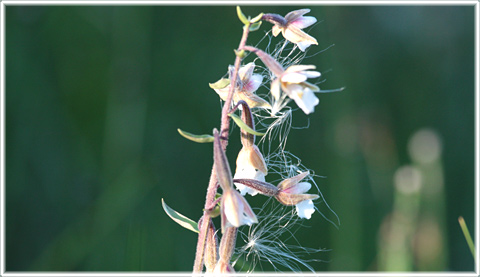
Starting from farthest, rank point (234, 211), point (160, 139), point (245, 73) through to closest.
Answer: point (160, 139)
point (245, 73)
point (234, 211)

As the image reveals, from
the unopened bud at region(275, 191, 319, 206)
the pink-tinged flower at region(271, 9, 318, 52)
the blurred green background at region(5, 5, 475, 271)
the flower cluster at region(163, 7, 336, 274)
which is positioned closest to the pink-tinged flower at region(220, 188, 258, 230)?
the flower cluster at region(163, 7, 336, 274)

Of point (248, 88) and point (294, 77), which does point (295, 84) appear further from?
point (248, 88)

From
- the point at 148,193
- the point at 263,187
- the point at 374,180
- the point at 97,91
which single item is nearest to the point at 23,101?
the point at 97,91

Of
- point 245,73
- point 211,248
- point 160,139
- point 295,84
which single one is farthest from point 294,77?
point 160,139

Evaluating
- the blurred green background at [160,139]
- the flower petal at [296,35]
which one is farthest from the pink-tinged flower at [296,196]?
the blurred green background at [160,139]

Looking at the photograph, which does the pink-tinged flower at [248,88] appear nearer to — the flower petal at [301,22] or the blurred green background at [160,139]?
the flower petal at [301,22]

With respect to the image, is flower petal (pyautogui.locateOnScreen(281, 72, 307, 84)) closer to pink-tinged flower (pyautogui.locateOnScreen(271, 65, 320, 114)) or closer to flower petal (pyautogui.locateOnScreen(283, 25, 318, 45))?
pink-tinged flower (pyautogui.locateOnScreen(271, 65, 320, 114))
